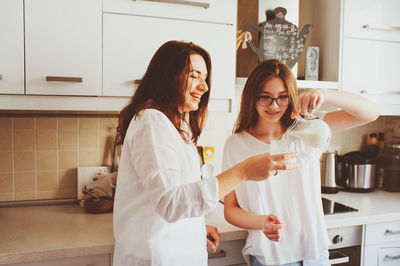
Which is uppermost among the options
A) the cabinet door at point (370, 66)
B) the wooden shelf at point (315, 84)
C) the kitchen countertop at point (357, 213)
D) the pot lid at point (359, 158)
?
the cabinet door at point (370, 66)

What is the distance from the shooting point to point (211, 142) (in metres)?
2.13

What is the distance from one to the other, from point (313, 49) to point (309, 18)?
298 millimetres

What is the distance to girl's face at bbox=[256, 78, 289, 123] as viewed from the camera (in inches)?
52.5

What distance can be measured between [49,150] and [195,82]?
1.12 meters

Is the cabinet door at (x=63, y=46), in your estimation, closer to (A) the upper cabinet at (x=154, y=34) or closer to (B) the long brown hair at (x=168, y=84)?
(A) the upper cabinet at (x=154, y=34)

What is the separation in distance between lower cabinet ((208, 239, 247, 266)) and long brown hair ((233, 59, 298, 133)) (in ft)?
1.62

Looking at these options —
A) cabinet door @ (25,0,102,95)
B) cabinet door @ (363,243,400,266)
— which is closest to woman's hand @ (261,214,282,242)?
cabinet door @ (363,243,400,266)

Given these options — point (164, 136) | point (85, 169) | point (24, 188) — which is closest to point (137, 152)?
point (164, 136)

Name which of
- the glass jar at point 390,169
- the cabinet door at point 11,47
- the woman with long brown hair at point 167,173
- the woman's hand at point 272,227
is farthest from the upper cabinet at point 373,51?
the cabinet door at point 11,47

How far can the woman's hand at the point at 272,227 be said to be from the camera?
47.1 inches

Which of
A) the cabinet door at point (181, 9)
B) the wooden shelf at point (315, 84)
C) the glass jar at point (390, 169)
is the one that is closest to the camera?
the cabinet door at point (181, 9)

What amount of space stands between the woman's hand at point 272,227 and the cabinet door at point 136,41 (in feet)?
2.49

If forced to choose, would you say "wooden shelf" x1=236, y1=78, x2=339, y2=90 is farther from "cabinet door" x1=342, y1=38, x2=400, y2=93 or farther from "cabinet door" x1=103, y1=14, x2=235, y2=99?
"cabinet door" x1=103, y1=14, x2=235, y2=99

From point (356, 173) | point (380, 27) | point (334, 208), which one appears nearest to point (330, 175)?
point (356, 173)
